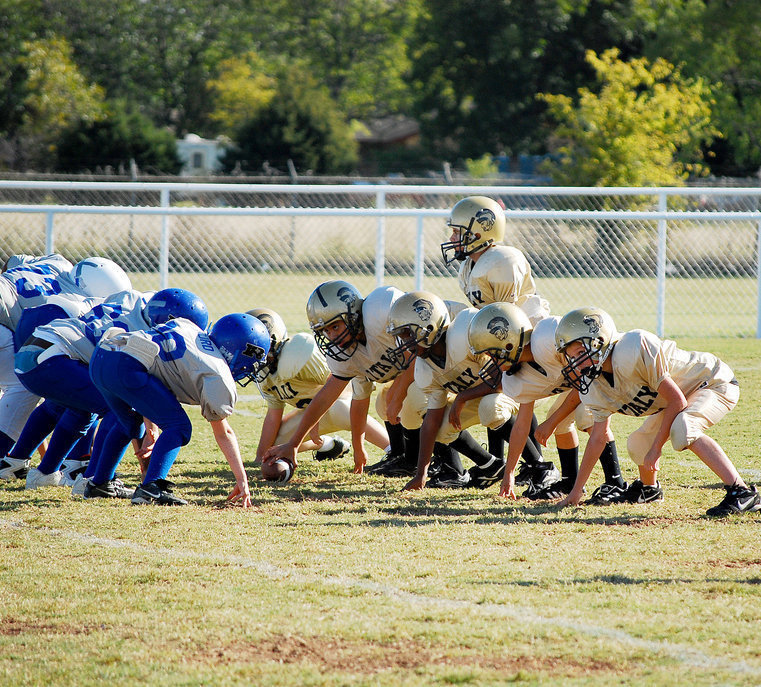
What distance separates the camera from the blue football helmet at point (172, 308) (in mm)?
6109

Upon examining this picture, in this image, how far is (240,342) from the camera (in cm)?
581

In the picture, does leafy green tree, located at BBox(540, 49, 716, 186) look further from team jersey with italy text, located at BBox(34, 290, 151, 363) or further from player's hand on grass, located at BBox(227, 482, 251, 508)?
player's hand on grass, located at BBox(227, 482, 251, 508)

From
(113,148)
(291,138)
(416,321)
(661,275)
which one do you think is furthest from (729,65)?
(416,321)

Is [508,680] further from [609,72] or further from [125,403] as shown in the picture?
[609,72]

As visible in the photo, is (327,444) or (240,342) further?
(327,444)

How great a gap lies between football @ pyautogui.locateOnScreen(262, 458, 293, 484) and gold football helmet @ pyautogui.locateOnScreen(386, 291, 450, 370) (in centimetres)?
101

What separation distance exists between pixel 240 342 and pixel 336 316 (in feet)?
2.56

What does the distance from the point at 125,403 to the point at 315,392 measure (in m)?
1.56

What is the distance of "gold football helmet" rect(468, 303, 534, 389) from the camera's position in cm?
584

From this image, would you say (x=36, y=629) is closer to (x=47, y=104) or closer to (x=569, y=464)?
(x=569, y=464)

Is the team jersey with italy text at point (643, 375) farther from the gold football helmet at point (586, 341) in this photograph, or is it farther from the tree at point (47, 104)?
the tree at point (47, 104)

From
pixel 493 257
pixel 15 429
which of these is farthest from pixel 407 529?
pixel 15 429

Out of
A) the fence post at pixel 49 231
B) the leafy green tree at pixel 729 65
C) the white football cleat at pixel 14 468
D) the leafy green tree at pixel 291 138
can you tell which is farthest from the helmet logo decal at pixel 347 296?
the leafy green tree at pixel 729 65

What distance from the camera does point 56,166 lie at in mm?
32375
